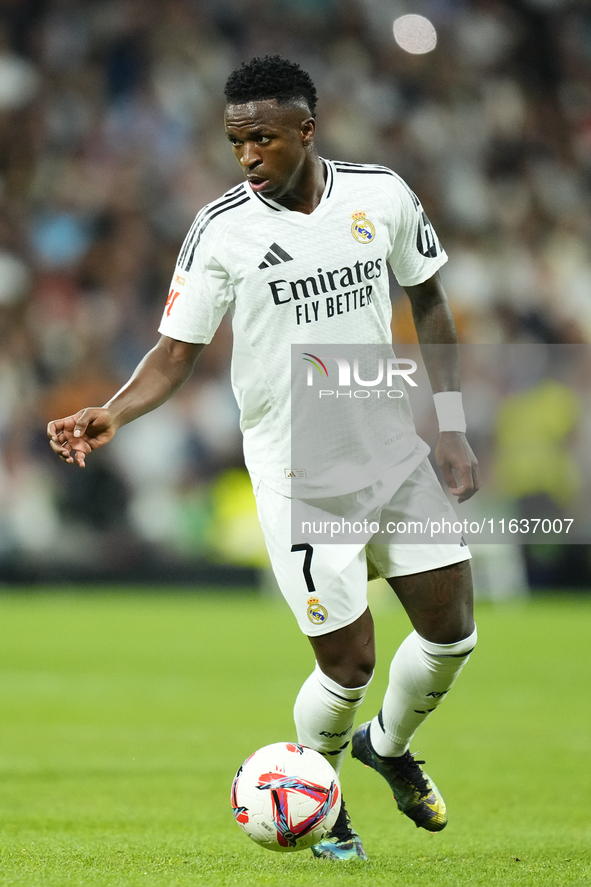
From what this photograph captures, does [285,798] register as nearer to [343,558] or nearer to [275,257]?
[343,558]

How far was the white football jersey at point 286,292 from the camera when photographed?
396cm

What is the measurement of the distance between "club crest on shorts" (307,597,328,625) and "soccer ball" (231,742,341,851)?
16.6 inches

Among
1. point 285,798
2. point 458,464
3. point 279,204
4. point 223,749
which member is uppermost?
point 279,204

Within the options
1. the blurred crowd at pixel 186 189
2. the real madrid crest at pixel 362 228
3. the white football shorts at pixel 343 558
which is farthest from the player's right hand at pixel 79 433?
the blurred crowd at pixel 186 189

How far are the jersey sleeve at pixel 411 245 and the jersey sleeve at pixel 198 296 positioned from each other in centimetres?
66

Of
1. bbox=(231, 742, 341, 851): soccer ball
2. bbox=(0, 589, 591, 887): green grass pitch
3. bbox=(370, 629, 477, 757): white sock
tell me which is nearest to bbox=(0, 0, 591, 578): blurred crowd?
bbox=(0, 589, 591, 887): green grass pitch

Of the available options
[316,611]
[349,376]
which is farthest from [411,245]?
[316,611]

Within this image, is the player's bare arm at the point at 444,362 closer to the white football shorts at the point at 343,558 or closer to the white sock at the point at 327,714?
the white football shorts at the point at 343,558

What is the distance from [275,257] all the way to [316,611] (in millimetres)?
1167

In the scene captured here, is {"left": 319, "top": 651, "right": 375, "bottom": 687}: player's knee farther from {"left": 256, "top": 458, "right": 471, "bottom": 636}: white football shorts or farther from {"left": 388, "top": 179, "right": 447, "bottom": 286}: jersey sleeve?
{"left": 388, "top": 179, "right": 447, "bottom": 286}: jersey sleeve

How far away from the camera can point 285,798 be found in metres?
3.73

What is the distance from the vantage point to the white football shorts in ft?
13.1

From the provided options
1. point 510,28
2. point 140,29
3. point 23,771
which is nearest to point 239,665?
point 23,771

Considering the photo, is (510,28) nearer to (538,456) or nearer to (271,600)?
(538,456)
